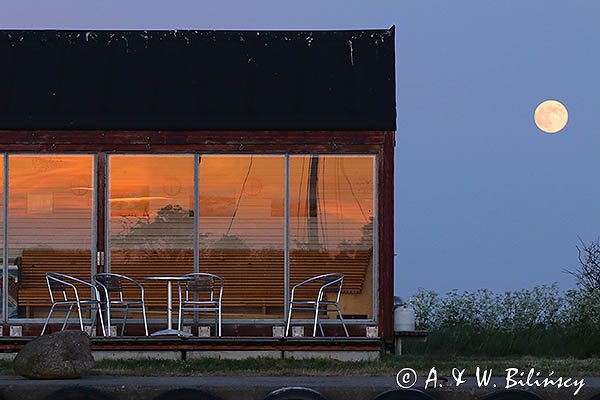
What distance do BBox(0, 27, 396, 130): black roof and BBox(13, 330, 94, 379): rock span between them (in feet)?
13.2

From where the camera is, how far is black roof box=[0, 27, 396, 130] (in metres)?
16.7

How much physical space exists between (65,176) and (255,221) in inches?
94.5

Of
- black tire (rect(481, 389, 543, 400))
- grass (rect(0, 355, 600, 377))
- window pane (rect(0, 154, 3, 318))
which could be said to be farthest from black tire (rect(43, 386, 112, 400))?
window pane (rect(0, 154, 3, 318))

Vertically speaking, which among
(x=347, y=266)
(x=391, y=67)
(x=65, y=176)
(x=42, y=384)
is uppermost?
(x=391, y=67)

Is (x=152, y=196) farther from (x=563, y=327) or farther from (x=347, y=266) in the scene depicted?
(x=563, y=327)

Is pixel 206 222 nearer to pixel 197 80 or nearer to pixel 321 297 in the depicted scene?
pixel 321 297

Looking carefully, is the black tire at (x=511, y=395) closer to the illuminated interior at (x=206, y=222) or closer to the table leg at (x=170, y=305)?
the illuminated interior at (x=206, y=222)

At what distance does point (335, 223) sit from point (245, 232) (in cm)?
111

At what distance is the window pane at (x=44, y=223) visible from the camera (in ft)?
55.5

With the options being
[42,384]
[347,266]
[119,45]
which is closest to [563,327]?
[347,266]

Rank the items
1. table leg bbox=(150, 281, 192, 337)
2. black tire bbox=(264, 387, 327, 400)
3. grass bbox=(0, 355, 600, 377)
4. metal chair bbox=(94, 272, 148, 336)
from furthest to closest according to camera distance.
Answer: metal chair bbox=(94, 272, 148, 336)
table leg bbox=(150, 281, 192, 337)
grass bbox=(0, 355, 600, 377)
black tire bbox=(264, 387, 327, 400)

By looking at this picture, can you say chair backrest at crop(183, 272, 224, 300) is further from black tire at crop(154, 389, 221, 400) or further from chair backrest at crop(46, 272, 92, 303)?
black tire at crop(154, 389, 221, 400)

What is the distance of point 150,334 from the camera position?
16.7 m

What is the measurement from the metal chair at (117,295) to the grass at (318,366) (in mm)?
1341
